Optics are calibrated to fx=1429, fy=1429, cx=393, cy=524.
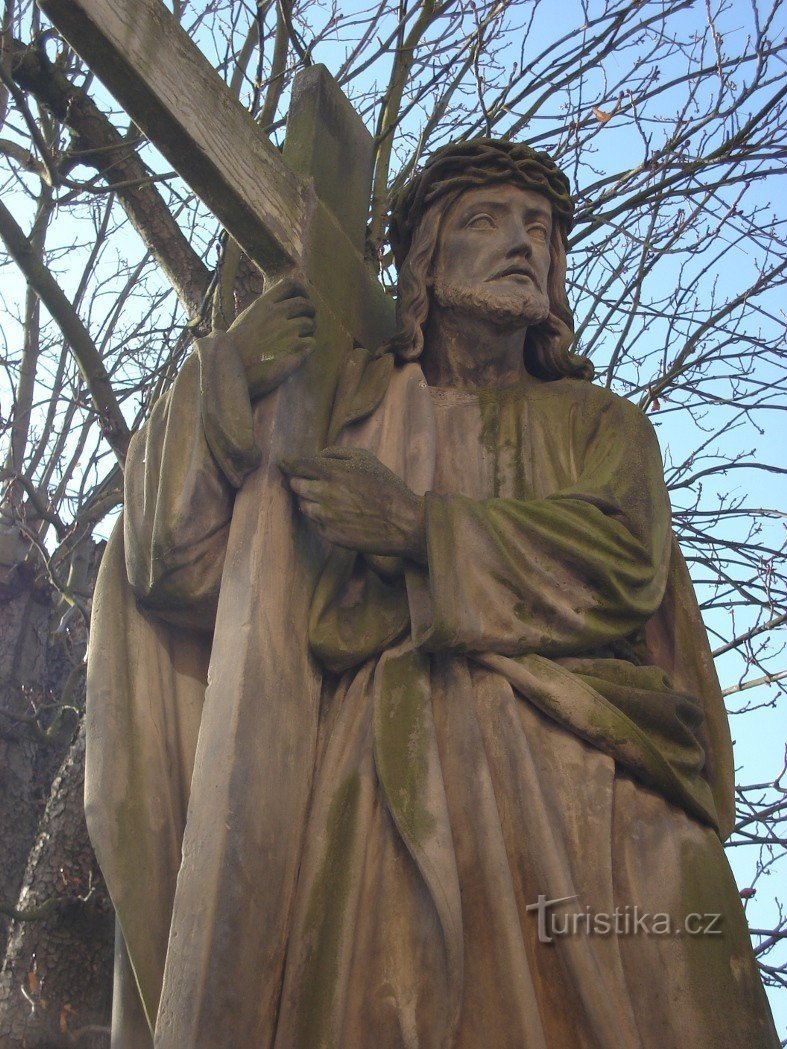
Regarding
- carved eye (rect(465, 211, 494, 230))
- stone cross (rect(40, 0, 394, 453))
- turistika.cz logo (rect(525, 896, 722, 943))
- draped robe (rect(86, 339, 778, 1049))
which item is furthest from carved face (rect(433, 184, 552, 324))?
turistika.cz logo (rect(525, 896, 722, 943))

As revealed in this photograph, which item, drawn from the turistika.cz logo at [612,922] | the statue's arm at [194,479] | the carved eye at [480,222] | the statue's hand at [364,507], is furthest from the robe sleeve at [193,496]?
the turistika.cz logo at [612,922]

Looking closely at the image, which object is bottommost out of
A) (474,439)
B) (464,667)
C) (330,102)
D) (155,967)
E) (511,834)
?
(155,967)

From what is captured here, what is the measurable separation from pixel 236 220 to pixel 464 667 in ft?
4.85

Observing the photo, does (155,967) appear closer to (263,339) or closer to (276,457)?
(276,457)

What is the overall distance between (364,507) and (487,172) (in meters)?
1.38

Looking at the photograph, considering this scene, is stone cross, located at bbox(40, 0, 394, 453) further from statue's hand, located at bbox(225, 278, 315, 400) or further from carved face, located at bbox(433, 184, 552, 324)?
carved face, located at bbox(433, 184, 552, 324)

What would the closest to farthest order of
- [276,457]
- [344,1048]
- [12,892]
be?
[344,1048]
[276,457]
[12,892]

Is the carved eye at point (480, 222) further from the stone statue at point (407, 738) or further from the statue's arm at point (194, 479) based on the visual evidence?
the statue's arm at point (194, 479)

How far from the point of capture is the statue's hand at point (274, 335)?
3906mm

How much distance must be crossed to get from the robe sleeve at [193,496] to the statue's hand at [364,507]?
20 cm

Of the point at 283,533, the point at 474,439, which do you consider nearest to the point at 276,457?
the point at 283,533

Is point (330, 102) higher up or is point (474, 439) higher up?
point (330, 102)

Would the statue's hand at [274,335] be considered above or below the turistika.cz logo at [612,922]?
above

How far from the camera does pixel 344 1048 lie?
120 inches
